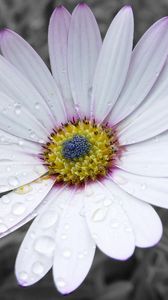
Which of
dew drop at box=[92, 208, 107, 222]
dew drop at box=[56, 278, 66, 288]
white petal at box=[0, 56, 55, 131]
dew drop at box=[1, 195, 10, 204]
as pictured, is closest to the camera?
dew drop at box=[56, 278, 66, 288]

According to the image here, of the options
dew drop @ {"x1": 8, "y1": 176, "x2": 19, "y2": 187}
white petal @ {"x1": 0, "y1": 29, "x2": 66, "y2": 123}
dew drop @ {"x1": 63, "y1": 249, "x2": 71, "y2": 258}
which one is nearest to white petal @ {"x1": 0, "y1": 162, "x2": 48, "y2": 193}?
dew drop @ {"x1": 8, "y1": 176, "x2": 19, "y2": 187}

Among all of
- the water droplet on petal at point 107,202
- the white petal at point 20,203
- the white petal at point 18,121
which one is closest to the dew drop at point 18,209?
the white petal at point 20,203

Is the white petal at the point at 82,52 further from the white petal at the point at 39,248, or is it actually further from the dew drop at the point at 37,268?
the dew drop at the point at 37,268

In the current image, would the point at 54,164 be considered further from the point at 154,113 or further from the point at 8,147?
the point at 154,113

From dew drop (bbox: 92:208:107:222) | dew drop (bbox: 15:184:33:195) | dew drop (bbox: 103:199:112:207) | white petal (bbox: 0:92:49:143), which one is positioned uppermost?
white petal (bbox: 0:92:49:143)

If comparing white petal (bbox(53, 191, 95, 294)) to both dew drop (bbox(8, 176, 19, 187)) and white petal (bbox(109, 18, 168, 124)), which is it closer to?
dew drop (bbox(8, 176, 19, 187))

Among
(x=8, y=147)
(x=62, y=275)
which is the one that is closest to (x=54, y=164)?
(x=8, y=147)
